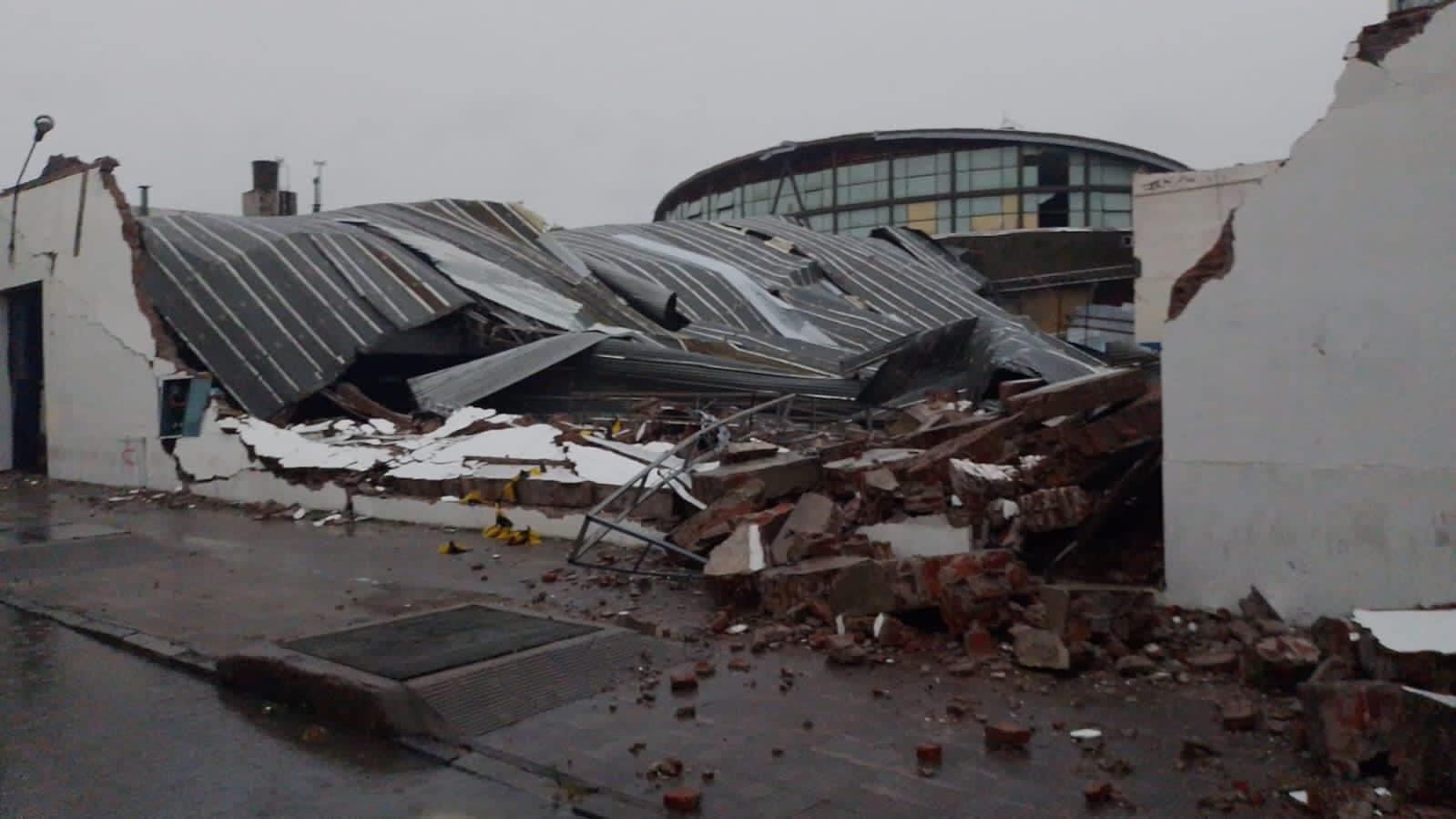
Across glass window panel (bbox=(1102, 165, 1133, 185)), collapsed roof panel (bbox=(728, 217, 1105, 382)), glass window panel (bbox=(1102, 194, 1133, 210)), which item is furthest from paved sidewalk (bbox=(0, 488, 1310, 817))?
glass window panel (bbox=(1102, 165, 1133, 185))

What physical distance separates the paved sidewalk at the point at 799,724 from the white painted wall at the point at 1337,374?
1.11m

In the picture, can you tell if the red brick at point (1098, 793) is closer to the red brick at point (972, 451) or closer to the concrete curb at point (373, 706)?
the concrete curb at point (373, 706)

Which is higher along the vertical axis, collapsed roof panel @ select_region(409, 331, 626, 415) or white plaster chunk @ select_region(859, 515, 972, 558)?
collapsed roof panel @ select_region(409, 331, 626, 415)

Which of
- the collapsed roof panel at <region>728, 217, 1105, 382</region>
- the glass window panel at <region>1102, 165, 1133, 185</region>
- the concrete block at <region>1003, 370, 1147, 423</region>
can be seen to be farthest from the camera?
the glass window panel at <region>1102, 165, 1133, 185</region>

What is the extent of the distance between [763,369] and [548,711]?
10.3 metres

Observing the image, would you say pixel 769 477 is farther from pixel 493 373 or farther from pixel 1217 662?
pixel 493 373

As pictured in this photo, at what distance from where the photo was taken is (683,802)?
433cm

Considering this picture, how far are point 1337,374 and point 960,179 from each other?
43137 millimetres

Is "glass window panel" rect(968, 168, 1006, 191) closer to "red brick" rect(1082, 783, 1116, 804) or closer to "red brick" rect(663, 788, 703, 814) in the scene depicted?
"red brick" rect(1082, 783, 1116, 804)

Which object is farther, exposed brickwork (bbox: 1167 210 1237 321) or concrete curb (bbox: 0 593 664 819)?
exposed brickwork (bbox: 1167 210 1237 321)

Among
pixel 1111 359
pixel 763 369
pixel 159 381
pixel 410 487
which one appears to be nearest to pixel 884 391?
pixel 763 369

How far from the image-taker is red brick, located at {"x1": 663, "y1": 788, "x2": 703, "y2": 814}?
4328 mm

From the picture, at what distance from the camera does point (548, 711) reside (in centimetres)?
575

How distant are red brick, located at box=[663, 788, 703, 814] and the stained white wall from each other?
1459 cm
